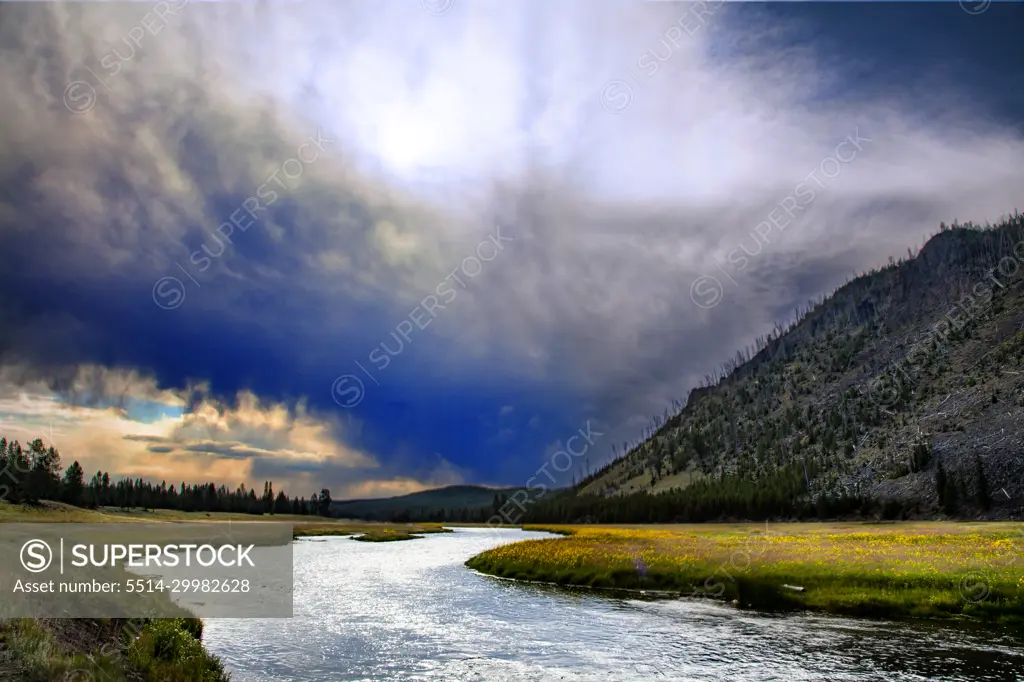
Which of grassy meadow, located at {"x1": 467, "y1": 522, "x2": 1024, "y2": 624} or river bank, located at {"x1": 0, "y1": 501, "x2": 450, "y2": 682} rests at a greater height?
river bank, located at {"x1": 0, "y1": 501, "x2": 450, "y2": 682}

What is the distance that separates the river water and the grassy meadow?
11.5 feet

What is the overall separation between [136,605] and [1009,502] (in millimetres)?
157316

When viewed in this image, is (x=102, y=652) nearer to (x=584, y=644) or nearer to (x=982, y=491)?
(x=584, y=644)

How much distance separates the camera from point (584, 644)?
88.3 feet

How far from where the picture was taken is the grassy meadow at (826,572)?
1309 inches

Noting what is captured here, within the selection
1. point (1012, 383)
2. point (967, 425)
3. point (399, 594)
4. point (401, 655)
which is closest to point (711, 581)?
point (399, 594)

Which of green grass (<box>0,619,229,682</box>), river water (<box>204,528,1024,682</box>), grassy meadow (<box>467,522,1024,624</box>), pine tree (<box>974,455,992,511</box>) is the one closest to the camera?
green grass (<box>0,619,229,682</box>)

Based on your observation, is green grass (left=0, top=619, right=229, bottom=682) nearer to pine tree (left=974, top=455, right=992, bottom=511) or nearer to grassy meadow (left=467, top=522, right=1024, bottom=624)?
grassy meadow (left=467, top=522, right=1024, bottom=624)

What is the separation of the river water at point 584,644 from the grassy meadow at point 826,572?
3517 mm

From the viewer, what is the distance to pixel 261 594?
1683 inches

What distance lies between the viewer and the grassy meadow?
33250mm

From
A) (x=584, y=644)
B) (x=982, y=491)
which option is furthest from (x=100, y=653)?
(x=982, y=491)

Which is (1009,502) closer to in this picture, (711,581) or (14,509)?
(711,581)

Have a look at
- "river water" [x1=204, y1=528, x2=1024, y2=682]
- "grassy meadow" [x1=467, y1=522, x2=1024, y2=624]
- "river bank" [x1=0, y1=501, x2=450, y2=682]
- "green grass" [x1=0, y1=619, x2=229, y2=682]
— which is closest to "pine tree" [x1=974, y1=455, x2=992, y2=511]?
"grassy meadow" [x1=467, y1=522, x2=1024, y2=624]
